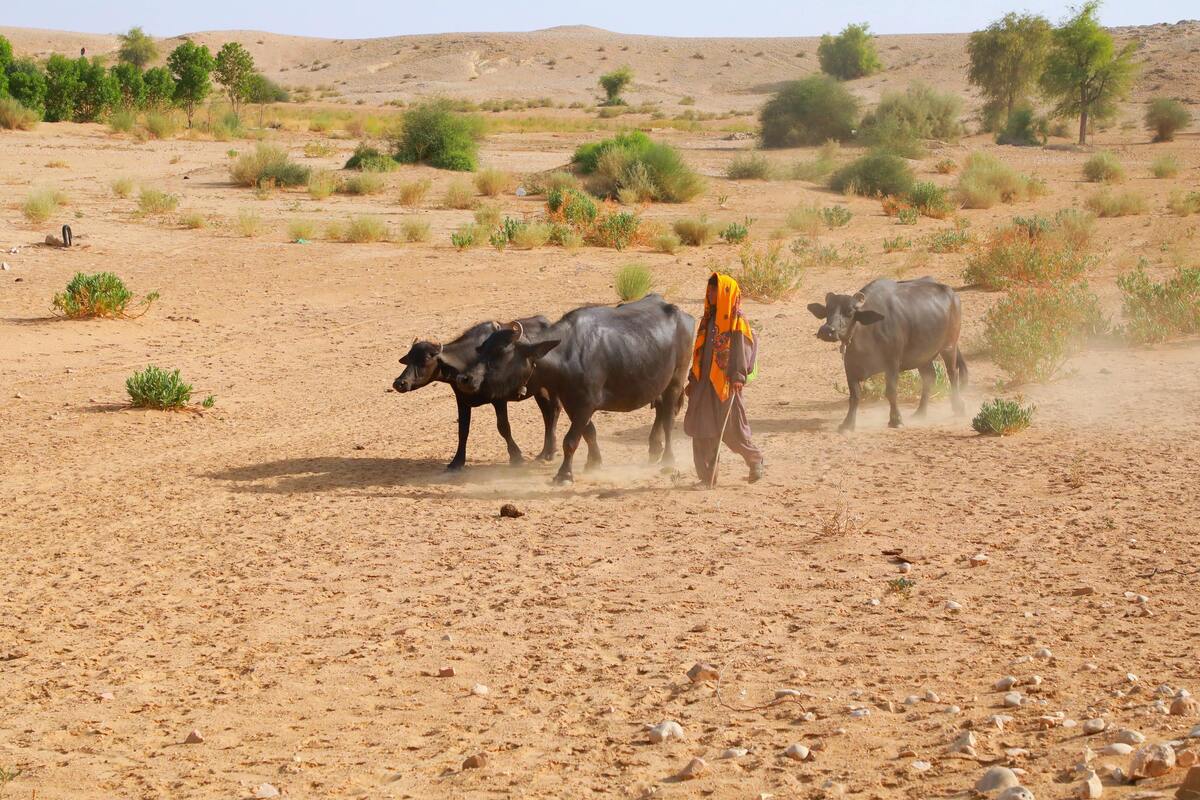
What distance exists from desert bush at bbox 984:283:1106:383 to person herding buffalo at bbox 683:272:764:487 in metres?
4.61

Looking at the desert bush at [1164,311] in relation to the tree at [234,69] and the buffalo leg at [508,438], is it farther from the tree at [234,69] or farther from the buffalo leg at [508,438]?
the tree at [234,69]

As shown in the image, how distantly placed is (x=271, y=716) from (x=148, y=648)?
1234 millimetres

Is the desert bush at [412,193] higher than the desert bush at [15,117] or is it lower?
lower

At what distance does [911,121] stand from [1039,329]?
3508cm

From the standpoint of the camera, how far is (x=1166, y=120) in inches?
1965

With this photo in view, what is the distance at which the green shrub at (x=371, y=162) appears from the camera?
32.5 m

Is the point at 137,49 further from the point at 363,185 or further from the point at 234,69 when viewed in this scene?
the point at 363,185

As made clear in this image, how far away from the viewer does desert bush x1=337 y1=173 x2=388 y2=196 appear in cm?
2956

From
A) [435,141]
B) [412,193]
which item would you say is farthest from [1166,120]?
[412,193]

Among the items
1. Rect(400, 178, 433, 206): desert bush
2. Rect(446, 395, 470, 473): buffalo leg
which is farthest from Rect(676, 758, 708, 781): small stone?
Rect(400, 178, 433, 206): desert bush

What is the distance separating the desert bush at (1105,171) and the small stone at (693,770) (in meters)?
33.3

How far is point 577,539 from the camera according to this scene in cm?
860

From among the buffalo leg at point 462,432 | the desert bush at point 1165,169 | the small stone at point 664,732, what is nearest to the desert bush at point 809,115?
the desert bush at point 1165,169

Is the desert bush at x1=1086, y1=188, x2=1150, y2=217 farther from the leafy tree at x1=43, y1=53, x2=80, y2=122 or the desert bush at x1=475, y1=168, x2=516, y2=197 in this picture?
the leafy tree at x1=43, y1=53, x2=80, y2=122
